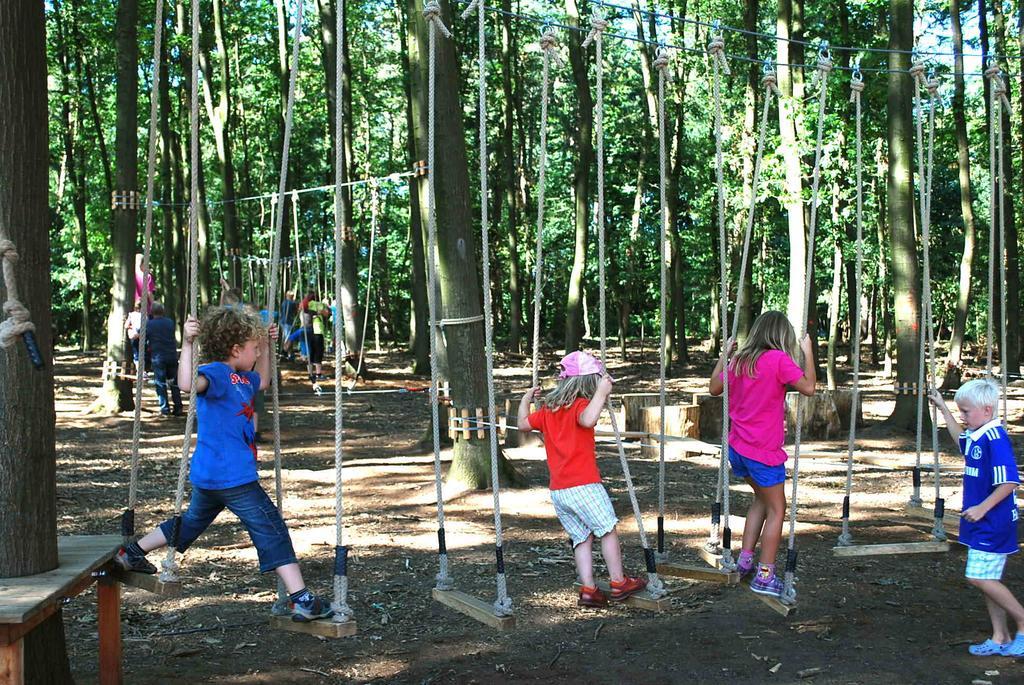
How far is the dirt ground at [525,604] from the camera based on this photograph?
16.2 feet

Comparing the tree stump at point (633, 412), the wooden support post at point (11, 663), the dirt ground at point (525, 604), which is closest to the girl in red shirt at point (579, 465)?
the dirt ground at point (525, 604)

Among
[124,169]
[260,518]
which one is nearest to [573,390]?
[260,518]

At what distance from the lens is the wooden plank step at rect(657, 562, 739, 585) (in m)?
5.44

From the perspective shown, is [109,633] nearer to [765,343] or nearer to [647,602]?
[647,602]

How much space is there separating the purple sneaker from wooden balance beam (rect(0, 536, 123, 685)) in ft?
10.8

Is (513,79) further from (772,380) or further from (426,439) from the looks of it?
(772,380)

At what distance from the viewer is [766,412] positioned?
5.59 m

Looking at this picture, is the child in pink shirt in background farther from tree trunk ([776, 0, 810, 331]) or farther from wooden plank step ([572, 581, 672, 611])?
tree trunk ([776, 0, 810, 331])

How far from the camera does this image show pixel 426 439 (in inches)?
476

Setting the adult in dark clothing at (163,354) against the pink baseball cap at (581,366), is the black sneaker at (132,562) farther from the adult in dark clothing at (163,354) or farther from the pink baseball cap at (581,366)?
the adult in dark clothing at (163,354)

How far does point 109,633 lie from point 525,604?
245cm

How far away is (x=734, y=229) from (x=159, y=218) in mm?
17933

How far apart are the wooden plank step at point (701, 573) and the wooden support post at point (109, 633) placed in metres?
2.78

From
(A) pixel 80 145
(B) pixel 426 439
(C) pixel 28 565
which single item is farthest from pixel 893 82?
(A) pixel 80 145
